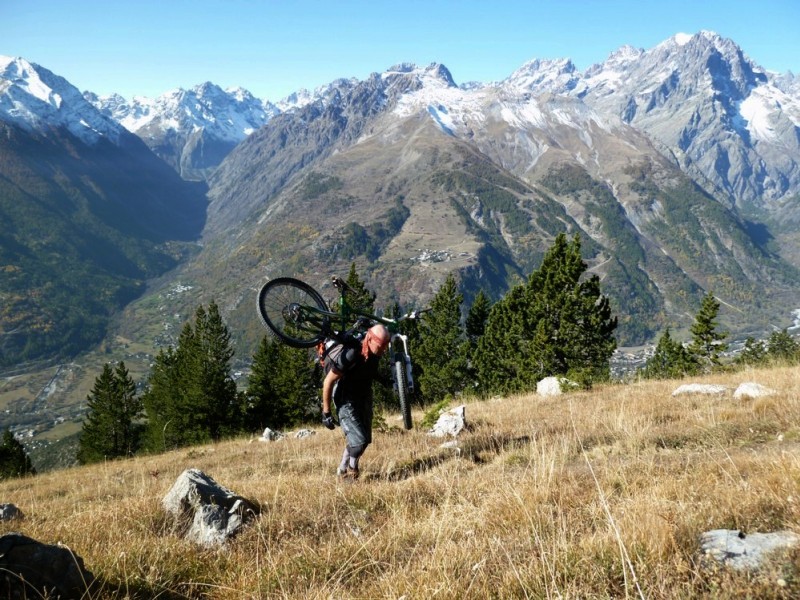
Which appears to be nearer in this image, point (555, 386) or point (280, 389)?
point (555, 386)

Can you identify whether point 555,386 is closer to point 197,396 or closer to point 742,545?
point 742,545

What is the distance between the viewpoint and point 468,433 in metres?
10.3

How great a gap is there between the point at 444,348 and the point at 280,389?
63.5 ft

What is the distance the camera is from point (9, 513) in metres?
5.94

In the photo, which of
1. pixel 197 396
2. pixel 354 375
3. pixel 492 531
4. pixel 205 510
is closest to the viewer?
pixel 492 531

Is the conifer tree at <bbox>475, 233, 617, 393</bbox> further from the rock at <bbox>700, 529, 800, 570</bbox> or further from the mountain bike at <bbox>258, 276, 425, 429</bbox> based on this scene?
the rock at <bbox>700, 529, 800, 570</bbox>

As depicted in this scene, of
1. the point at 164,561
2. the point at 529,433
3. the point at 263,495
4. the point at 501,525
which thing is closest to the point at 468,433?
the point at 529,433

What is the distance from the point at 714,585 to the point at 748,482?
6.38 feet

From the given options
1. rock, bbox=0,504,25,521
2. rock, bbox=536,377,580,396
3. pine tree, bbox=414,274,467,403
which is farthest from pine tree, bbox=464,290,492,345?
rock, bbox=0,504,25,521

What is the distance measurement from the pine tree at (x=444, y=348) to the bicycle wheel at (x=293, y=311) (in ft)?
136

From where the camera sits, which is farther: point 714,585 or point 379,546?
point 379,546

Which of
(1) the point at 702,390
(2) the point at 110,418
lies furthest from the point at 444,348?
(2) the point at 110,418

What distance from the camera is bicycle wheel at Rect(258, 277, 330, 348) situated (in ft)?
32.7

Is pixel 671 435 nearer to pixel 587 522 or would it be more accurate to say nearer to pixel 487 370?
pixel 587 522
